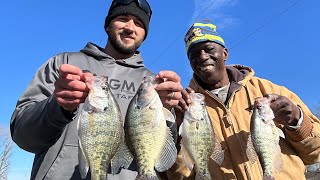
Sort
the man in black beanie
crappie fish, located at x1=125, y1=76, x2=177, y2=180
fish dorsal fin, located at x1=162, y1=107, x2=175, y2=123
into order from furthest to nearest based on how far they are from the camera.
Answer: fish dorsal fin, located at x1=162, y1=107, x2=175, y2=123 < crappie fish, located at x1=125, y1=76, x2=177, y2=180 < the man in black beanie

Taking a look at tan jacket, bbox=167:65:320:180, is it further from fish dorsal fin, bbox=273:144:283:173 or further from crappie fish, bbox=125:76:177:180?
crappie fish, bbox=125:76:177:180

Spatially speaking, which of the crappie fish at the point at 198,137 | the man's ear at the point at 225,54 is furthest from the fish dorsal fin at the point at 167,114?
the man's ear at the point at 225,54

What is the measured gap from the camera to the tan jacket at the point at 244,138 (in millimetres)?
5332

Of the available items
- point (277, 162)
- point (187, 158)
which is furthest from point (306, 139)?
point (187, 158)

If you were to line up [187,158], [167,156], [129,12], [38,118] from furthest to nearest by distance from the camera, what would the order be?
[129,12]
[187,158]
[167,156]
[38,118]

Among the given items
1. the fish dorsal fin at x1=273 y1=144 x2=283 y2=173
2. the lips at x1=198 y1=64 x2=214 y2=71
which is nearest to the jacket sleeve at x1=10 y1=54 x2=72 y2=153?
the lips at x1=198 y1=64 x2=214 y2=71

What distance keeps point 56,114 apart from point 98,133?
424mm

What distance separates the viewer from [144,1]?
18.6ft

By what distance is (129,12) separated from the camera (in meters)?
5.14

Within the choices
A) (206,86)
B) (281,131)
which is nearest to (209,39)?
(206,86)

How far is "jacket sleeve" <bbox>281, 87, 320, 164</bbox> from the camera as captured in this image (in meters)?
5.26

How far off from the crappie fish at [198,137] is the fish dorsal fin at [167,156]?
91 cm

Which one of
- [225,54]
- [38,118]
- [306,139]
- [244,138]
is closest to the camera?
[38,118]

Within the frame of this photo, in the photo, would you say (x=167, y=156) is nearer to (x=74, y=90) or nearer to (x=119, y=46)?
(x=74, y=90)
